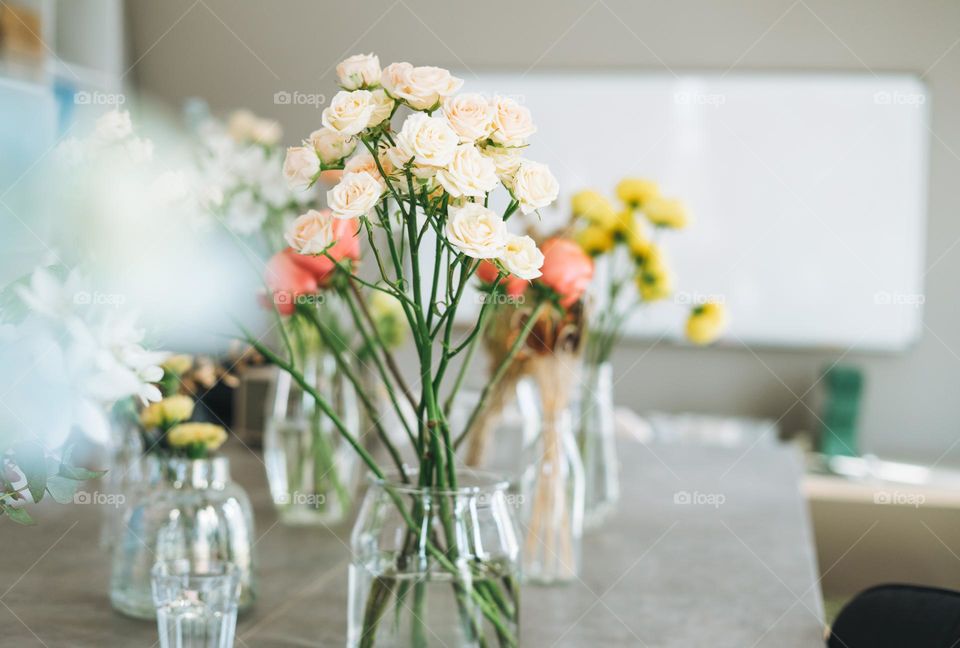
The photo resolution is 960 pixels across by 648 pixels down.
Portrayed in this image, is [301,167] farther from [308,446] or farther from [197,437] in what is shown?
[308,446]

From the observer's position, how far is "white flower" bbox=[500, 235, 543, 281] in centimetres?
68

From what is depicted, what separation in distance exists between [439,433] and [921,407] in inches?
123

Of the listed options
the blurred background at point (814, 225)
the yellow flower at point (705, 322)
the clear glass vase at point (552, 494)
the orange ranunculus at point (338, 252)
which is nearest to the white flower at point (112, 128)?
the orange ranunculus at point (338, 252)

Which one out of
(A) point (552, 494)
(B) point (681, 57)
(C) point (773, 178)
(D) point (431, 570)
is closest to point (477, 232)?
(D) point (431, 570)

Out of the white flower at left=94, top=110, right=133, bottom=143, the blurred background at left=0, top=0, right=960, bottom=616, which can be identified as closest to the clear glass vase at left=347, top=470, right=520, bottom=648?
the white flower at left=94, top=110, right=133, bottom=143

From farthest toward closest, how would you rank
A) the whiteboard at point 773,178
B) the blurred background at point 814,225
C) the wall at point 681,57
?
the whiteboard at point 773,178 < the blurred background at point 814,225 < the wall at point 681,57

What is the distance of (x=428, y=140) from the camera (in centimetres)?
66

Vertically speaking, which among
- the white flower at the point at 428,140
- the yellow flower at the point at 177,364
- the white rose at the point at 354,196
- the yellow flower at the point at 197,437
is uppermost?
the white flower at the point at 428,140

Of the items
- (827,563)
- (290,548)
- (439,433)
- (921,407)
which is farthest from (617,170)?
(439,433)

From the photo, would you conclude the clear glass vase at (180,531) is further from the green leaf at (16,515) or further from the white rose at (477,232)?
the white rose at (477,232)

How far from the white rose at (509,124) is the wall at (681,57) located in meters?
0.82

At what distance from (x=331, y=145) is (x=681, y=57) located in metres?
1.97

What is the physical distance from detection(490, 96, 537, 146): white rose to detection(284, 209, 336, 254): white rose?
0.13 m

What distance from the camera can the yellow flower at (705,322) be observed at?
1361 mm
